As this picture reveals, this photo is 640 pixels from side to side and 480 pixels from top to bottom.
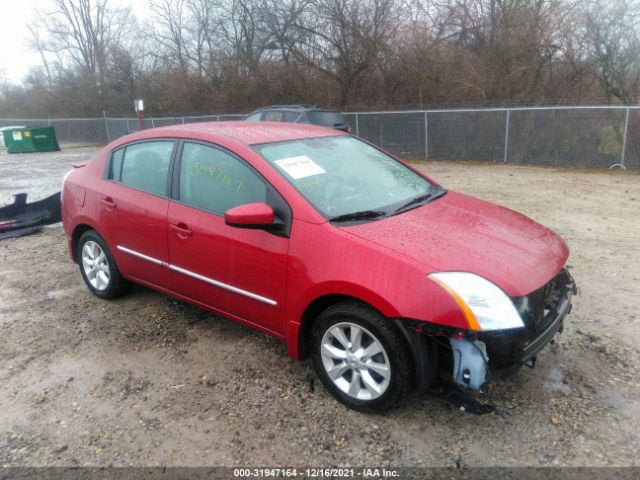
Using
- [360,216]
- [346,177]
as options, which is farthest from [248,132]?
Result: [360,216]

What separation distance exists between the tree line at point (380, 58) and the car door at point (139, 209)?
40.9ft

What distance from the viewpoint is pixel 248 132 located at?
146 inches

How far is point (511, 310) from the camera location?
8.20ft

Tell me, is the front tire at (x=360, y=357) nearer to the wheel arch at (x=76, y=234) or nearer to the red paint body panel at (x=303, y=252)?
the red paint body panel at (x=303, y=252)

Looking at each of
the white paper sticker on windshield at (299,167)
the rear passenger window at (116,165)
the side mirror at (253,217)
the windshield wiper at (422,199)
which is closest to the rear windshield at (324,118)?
the rear passenger window at (116,165)

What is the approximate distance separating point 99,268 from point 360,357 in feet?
9.39

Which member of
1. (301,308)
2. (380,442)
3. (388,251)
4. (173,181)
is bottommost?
(380,442)

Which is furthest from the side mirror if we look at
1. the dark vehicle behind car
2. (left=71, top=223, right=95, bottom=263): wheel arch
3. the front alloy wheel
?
the dark vehicle behind car

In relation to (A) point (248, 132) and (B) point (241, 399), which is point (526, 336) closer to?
(B) point (241, 399)

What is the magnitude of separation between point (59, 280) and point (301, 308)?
11.3ft

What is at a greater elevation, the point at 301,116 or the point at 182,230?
the point at 301,116

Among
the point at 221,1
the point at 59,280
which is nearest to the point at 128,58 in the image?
the point at 221,1

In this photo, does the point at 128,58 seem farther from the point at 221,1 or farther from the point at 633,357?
the point at 633,357

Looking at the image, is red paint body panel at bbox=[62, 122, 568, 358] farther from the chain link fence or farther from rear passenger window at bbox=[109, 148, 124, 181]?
the chain link fence
